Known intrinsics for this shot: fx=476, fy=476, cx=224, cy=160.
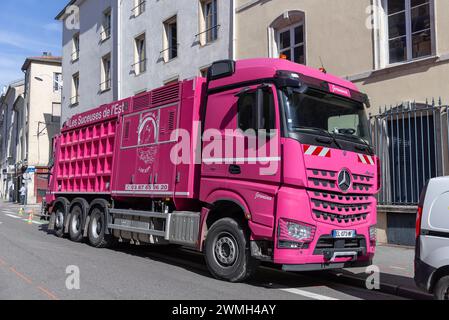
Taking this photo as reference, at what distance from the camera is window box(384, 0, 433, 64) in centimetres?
1077

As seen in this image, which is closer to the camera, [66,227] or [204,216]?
[204,216]

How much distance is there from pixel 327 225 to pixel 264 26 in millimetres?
9644

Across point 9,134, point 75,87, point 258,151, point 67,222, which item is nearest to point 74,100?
point 75,87

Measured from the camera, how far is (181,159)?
8258 millimetres

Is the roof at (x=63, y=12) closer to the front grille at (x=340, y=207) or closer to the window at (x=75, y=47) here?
the window at (x=75, y=47)

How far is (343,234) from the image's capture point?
6.85m

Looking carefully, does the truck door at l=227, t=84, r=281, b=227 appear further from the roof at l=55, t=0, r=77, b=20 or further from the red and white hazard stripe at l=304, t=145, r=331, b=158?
the roof at l=55, t=0, r=77, b=20

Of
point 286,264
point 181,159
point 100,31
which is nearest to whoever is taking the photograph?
point 286,264

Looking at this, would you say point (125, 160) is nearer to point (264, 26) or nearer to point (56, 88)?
point (264, 26)

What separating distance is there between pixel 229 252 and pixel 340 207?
178cm

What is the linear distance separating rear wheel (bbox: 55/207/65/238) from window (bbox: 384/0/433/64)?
368 inches

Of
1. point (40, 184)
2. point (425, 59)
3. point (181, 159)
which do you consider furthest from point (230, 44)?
point (40, 184)

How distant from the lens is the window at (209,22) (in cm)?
1756

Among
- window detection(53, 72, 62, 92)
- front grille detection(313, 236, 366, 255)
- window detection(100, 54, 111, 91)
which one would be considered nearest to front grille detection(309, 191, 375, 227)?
front grille detection(313, 236, 366, 255)
